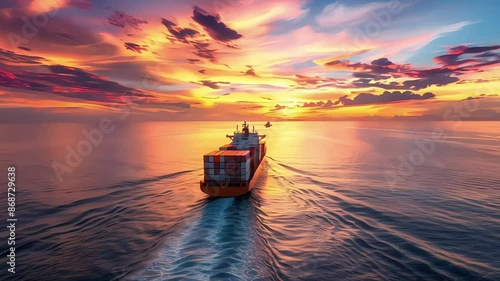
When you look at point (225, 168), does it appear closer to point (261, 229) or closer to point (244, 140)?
point (261, 229)

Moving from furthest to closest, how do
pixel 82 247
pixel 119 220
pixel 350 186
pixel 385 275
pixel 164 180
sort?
pixel 164 180 → pixel 350 186 → pixel 119 220 → pixel 82 247 → pixel 385 275

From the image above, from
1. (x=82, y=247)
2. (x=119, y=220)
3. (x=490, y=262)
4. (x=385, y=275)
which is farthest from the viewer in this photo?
(x=119, y=220)

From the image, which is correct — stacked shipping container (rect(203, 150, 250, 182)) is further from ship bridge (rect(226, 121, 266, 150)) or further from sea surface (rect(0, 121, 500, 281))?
ship bridge (rect(226, 121, 266, 150))

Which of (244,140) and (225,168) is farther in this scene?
(244,140)

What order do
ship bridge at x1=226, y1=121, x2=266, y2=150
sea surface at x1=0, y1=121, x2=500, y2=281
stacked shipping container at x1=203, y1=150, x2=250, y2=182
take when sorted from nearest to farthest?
sea surface at x1=0, y1=121, x2=500, y2=281 < stacked shipping container at x1=203, y1=150, x2=250, y2=182 < ship bridge at x1=226, y1=121, x2=266, y2=150

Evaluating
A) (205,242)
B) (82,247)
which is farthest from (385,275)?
(82,247)

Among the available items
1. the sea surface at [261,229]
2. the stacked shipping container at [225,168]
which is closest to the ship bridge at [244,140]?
the sea surface at [261,229]

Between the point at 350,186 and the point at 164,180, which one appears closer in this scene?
the point at 350,186

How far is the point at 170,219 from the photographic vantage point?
31156 millimetres

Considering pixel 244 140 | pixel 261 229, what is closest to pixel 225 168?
pixel 261 229

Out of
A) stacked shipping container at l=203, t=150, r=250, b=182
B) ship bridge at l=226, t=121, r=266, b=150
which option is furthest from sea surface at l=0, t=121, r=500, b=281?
ship bridge at l=226, t=121, r=266, b=150

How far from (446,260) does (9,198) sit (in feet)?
173

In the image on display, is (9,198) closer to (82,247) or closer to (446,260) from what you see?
(82,247)

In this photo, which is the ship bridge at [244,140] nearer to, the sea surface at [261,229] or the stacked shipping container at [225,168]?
the sea surface at [261,229]
